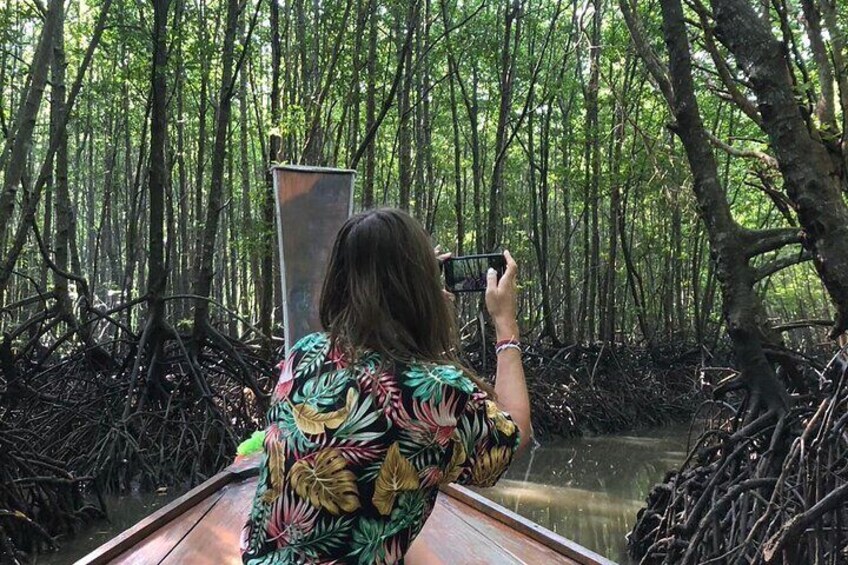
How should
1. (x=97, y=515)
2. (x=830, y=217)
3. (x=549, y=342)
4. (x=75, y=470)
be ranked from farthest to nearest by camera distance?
(x=549, y=342), (x=75, y=470), (x=97, y=515), (x=830, y=217)

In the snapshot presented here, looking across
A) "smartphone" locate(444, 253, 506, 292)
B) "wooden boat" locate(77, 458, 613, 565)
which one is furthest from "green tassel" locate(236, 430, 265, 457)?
"smartphone" locate(444, 253, 506, 292)

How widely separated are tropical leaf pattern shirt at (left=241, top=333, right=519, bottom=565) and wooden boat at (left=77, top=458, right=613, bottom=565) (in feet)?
3.52

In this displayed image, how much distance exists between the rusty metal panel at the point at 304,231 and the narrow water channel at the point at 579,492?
2598mm

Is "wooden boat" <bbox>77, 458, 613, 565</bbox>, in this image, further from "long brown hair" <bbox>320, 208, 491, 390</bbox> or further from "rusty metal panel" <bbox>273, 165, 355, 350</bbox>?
"long brown hair" <bbox>320, 208, 491, 390</bbox>

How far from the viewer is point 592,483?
288 inches

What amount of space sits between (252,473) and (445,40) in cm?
825

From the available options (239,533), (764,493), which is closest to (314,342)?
(239,533)

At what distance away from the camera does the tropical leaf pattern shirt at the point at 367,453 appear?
1.13 meters

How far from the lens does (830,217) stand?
311 centimetres

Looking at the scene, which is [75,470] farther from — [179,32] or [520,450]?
[520,450]

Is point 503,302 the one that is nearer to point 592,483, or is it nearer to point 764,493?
point 764,493

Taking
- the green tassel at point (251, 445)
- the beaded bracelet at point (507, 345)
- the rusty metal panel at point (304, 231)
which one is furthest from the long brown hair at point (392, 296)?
the rusty metal panel at point (304, 231)

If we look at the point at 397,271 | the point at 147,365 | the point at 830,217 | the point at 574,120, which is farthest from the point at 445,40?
the point at 397,271

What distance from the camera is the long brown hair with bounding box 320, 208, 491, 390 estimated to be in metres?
1.16
